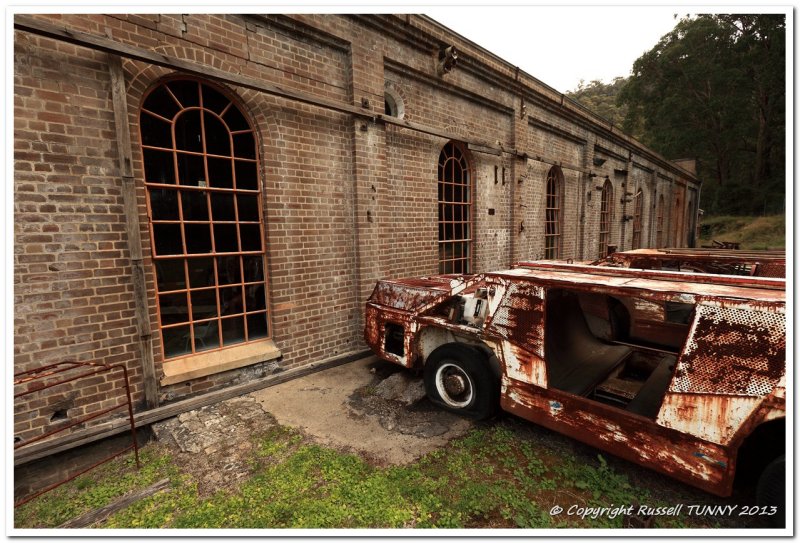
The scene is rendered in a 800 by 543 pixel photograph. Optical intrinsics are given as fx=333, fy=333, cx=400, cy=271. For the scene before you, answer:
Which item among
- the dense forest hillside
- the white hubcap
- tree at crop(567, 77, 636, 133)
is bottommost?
the white hubcap

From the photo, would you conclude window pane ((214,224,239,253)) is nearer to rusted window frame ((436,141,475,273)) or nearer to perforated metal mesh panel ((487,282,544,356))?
perforated metal mesh panel ((487,282,544,356))

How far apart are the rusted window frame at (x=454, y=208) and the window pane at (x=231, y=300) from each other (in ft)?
14.0

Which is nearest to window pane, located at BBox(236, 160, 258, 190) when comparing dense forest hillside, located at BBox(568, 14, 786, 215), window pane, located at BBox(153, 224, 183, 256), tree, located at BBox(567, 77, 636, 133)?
window pane, located at BBox(153, 224, 183, 256)

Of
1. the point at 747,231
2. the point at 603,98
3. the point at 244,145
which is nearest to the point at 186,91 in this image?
the point at 244,145

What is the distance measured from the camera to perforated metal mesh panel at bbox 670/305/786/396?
79.9 inches

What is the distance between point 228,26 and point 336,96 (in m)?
1.63

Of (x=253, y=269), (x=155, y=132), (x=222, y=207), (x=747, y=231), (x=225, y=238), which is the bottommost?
(x=253, y=269)

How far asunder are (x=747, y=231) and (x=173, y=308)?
3750 centimetres

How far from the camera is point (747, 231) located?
26.2 m

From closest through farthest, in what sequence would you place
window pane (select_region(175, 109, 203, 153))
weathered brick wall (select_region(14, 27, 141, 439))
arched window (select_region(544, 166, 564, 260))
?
→ weathered brick wall (select_region(14, 27, 141, 439)) < window pane (select_region(175, 109, 203, 153)) < arched window (select_region(544, 166, 564, 260))

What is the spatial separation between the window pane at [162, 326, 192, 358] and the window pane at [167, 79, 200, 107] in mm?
2774

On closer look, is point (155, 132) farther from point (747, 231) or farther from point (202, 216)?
point (747, 231)
